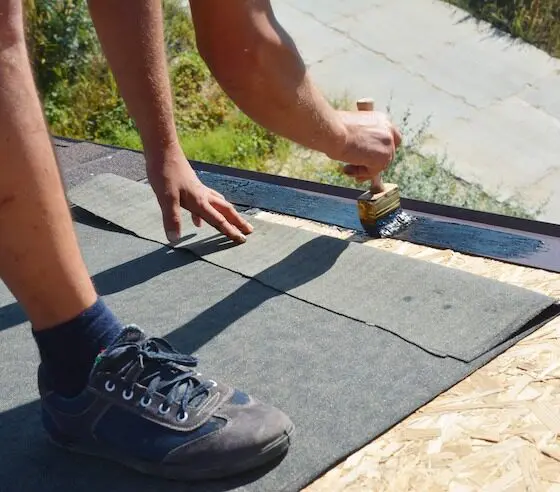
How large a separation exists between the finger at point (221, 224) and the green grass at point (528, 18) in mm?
4169

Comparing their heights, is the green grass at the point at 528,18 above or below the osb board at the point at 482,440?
below

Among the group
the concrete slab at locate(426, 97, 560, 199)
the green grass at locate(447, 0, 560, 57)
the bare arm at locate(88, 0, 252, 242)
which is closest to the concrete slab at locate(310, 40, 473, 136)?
the concrete slab at locate(426, 97, 560, 199)

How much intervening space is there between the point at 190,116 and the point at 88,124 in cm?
60

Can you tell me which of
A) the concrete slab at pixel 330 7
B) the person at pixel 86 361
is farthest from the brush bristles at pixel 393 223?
the concrete slab at pixel 330 7

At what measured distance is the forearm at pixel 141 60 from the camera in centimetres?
187

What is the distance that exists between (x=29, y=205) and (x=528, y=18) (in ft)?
17.6

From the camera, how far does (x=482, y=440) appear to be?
4.64 ft

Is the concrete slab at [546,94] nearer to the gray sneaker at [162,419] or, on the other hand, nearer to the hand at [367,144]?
the hand at [367,144]

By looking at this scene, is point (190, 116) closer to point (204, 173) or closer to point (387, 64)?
point (387, 64)

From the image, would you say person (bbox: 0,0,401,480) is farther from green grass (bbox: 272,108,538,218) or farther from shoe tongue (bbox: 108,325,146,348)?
green grass (bbox: 272,108,538,218)

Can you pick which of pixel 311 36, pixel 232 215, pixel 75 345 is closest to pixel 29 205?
pixel 75 345

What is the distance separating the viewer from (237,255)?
220 centimetres

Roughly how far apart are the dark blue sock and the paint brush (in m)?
1.04

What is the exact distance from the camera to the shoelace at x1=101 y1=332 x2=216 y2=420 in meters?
1.36
